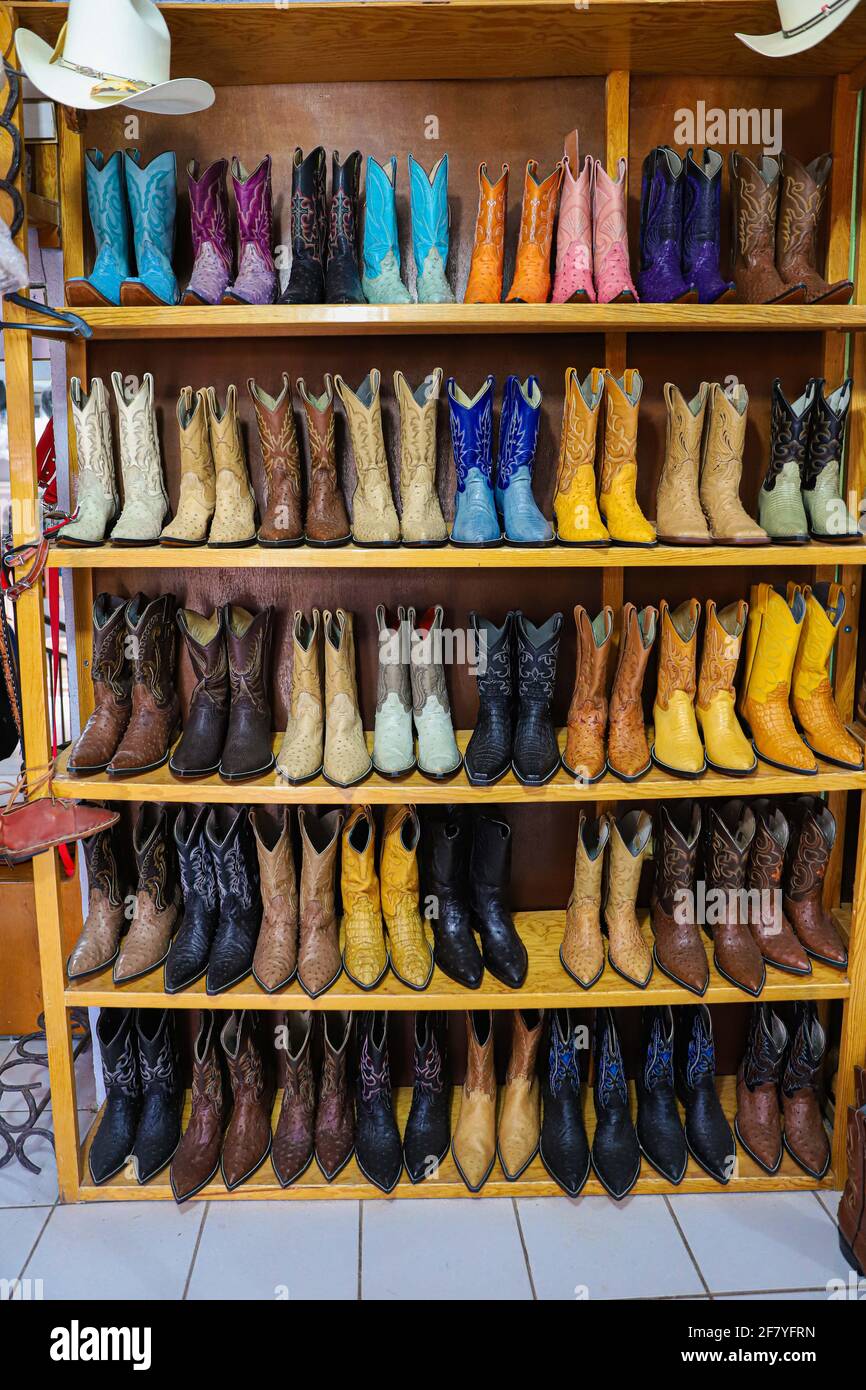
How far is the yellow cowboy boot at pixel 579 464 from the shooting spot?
2266 millimetres

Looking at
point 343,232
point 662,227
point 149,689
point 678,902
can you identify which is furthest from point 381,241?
point 678,902

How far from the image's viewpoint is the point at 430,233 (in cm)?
227

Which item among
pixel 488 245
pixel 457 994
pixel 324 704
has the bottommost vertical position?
pixel 457 994

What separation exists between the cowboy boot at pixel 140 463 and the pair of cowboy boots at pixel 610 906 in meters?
1.25

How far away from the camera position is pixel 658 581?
2.60 m

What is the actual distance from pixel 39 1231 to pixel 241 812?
3.52 ft

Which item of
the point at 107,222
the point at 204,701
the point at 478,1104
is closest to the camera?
the point at 107,222

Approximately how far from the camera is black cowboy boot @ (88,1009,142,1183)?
252 centimetres

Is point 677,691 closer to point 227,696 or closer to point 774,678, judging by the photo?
point 774,678

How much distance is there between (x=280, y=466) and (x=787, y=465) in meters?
1.17

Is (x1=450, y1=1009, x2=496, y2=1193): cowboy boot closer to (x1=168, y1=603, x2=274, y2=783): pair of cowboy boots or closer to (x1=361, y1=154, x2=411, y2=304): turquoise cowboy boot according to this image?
(x1=168, y1=603, x2=274, y2=783): pair of cowboy boots

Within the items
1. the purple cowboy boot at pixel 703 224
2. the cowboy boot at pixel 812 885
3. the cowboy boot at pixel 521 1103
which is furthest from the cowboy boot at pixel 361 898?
the purple cowboy boot at pixel 703 224

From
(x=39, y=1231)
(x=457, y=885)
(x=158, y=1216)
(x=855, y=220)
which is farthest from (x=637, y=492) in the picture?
(x=39, y=1231)

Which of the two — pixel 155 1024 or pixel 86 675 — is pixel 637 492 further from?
pixel 155 1024
